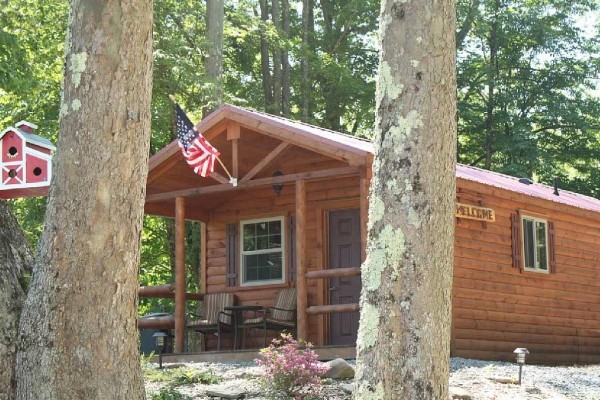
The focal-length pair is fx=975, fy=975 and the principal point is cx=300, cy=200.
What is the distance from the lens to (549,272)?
16438mm

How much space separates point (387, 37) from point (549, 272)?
36.6 feet

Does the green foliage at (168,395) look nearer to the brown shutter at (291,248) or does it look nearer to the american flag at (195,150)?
the american flag at (195,150)

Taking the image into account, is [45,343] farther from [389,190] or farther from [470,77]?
[470,77]

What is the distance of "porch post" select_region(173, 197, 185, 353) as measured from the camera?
14.2 metres

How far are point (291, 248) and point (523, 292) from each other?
3869 millimetres

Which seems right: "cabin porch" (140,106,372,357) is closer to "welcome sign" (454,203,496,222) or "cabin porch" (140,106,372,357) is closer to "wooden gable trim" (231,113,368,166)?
"wooden gable trim" (231,113,368,166)

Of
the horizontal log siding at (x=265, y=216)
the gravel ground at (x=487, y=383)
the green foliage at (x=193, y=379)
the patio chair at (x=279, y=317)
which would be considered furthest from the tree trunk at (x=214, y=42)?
the green foliage at (x=193, y=379)

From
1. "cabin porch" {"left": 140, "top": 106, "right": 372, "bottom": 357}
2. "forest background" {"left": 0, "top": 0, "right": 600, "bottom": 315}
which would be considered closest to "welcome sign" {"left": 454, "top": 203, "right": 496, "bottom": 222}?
"cabin porch" {"left": 140, "top": 106, "right": 372, "bottom": 357}

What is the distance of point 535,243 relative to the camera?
16.1m

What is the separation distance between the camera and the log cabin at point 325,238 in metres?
13.7

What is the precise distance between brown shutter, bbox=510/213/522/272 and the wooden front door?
2738 millimetres

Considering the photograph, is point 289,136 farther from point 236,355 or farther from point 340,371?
point 340,371

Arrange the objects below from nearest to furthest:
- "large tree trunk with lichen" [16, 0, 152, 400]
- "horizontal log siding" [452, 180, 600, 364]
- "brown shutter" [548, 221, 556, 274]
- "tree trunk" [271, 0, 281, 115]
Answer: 1. "large tree trunk with lichen" [16, 0, 152, 400]
2. "horizontal log siding" [452, 180, 600, 364]
3. "brown shutter" [548, 221, 556, 274]
4. "tree trunk" [271, 0, 281, 115]

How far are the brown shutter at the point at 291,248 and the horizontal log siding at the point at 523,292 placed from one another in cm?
249
